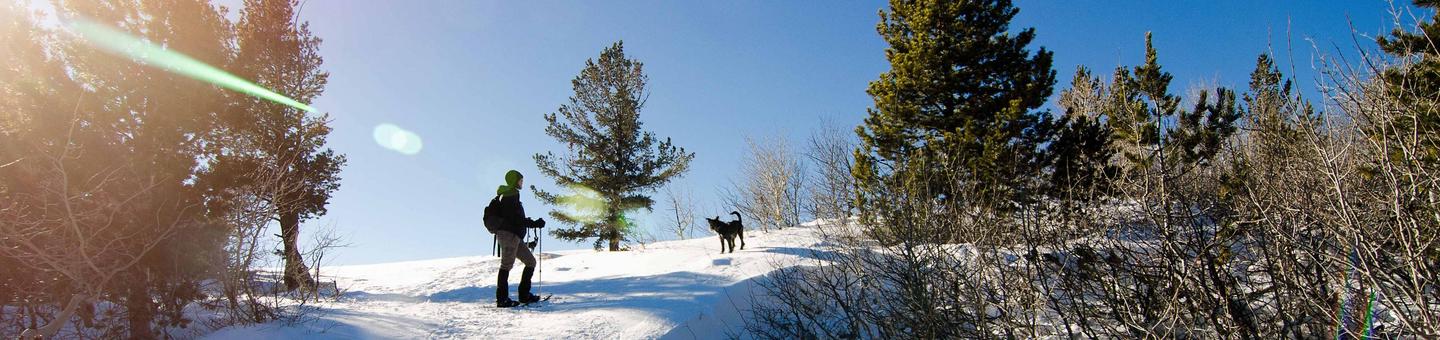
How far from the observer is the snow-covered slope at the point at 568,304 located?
17.8ft

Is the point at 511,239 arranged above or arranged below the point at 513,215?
below

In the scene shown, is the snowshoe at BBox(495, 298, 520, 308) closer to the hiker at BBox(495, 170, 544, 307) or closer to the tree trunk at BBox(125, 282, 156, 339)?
the hiker at BBox(495, 170, 544, 307)

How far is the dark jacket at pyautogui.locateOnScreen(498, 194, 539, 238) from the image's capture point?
6.81 meters

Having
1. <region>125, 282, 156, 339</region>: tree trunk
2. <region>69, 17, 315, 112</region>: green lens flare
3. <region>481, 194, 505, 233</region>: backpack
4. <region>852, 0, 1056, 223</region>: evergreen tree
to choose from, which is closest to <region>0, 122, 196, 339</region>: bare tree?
<region>125, 282, 156, 339</region>: tree trunk

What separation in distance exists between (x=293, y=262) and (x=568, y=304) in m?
4.77

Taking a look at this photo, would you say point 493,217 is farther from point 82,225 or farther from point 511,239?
point 82,225

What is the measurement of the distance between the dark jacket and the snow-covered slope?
91 cm

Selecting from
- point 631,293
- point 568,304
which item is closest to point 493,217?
point 568,304

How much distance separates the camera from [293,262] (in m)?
8.57

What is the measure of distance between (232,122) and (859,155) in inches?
458

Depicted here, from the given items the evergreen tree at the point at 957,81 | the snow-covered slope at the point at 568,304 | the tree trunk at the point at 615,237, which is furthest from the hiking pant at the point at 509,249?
the tree trunk at the point at 615,237

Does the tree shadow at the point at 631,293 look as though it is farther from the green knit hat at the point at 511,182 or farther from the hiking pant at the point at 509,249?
the green knit hat at the point at 511,182

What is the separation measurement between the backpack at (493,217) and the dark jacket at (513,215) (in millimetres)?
33

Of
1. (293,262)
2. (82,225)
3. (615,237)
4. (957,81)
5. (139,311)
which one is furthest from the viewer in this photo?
(615,237)
